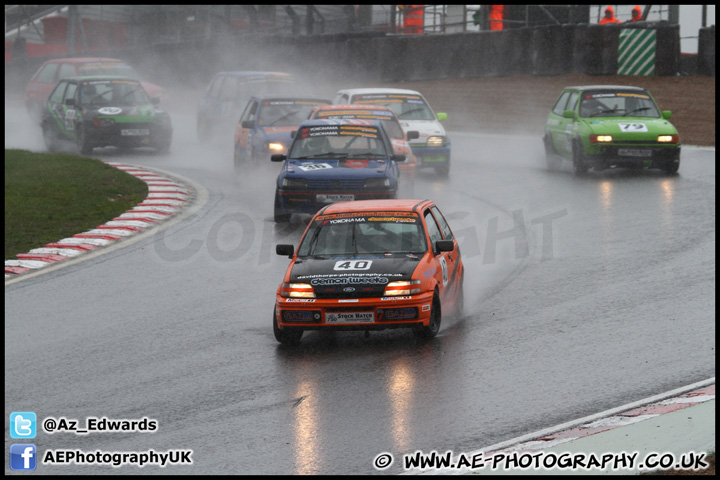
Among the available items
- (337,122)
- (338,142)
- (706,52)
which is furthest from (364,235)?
(706,52)

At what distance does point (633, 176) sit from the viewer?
781 inches

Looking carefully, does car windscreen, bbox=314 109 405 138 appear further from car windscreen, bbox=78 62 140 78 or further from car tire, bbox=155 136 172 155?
car windscreen, bbox=78 62 140 78

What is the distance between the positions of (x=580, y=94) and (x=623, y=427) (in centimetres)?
1495

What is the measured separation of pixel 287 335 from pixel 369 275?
85cm

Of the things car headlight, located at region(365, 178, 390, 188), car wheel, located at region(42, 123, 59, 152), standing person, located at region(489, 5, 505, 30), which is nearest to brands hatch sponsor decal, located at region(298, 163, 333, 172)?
car headlight, located at region(365, 178, 390, 188)

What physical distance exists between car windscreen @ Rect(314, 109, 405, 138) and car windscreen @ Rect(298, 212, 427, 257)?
28.2 feet

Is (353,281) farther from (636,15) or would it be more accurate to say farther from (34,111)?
(636,15)

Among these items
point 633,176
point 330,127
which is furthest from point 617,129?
point 330,127

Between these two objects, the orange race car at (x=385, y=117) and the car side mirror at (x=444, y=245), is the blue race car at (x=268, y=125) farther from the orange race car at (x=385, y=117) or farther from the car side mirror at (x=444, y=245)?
the car side mirror at (x=444, y=245)

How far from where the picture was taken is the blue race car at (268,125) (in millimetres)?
19719

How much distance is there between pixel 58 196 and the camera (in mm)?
17781

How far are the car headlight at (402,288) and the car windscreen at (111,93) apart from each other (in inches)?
659

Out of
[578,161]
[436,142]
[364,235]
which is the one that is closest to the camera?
[364,235]

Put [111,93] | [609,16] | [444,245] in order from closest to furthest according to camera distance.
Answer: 1. [444,245]
2. [111,93]
3. [609,16]
